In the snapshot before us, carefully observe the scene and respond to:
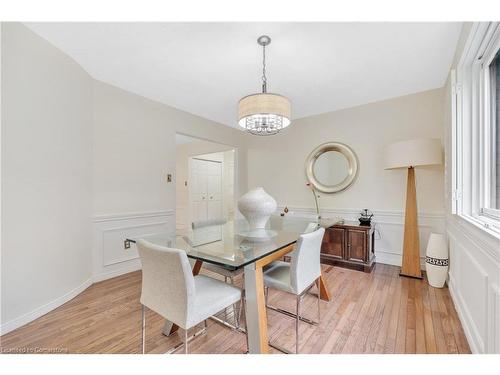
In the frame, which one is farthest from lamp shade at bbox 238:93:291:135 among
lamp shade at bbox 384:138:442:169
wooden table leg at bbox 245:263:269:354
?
lamp shade at bbox 384:138:442:169

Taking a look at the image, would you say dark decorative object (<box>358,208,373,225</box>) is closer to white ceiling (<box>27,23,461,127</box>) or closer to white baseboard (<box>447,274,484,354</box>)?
white baseboard (<box>447,274,484,354</box>)

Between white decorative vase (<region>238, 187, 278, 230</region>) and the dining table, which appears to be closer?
the dining table

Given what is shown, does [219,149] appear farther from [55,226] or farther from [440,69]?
[440,69]

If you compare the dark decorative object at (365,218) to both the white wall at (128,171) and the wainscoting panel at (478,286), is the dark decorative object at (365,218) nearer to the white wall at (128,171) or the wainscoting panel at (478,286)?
the wainscoting panel at (478,286)

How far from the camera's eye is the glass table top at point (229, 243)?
1268mm

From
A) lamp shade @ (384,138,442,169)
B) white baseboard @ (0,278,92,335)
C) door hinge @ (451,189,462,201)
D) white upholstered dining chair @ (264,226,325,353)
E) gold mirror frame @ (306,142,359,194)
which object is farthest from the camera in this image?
gold mirror frame @ (306,142,359,194)

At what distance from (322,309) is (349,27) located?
227cm

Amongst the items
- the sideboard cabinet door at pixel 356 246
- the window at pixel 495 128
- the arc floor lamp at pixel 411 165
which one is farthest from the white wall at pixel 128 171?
the window at pixel 495 128

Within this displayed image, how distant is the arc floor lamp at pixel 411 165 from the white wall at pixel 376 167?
12.2 inches

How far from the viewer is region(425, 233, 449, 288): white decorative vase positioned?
2281mm

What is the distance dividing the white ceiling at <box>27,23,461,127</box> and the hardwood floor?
7.30 feet

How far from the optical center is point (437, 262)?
7.54 ft

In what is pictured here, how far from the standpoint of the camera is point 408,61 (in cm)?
212
